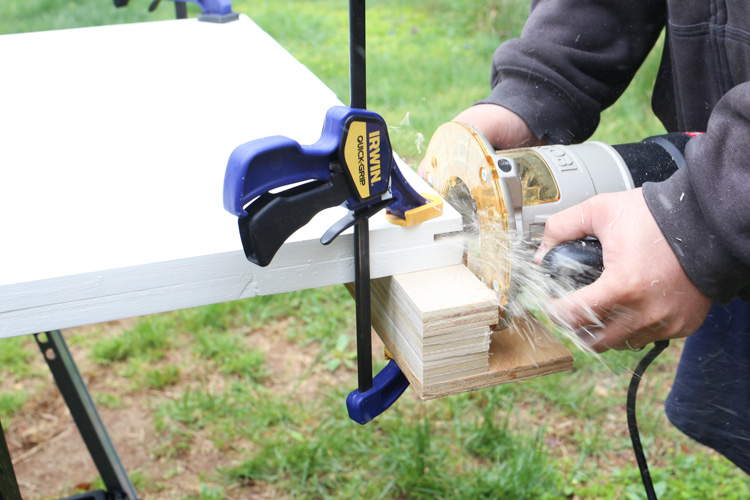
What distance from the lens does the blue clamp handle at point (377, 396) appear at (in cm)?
89

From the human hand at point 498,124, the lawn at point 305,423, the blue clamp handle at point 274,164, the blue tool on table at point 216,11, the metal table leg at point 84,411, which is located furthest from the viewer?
the lawn at point 305,423

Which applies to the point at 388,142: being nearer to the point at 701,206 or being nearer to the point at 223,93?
the point at 701,206

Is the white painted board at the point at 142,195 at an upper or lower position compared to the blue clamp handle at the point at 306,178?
lower

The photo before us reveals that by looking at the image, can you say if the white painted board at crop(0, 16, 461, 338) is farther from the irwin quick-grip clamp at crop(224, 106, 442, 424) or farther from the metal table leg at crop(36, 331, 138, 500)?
the metal table leg at crop(36, 331, 138, 500)

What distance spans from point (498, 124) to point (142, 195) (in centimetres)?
68

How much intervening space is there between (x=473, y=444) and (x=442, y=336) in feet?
4.52

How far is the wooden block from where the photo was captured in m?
0.81

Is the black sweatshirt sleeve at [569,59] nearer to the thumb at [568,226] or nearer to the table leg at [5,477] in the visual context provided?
the thumb at [568,226]

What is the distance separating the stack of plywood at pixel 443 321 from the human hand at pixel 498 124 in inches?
17.4

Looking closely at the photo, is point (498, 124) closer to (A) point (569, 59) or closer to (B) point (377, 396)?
(A) point (569, 59)

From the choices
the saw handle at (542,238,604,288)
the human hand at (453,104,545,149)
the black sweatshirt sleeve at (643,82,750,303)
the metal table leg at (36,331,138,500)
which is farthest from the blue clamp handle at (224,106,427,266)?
the metal table leg at (36,331,138,500)

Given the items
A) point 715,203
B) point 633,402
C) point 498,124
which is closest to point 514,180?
point 715,203

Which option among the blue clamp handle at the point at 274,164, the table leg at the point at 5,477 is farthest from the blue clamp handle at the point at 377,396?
the table leg at the point at 5,477

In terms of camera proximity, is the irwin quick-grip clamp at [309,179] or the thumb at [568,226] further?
the thumb at [568,226]
